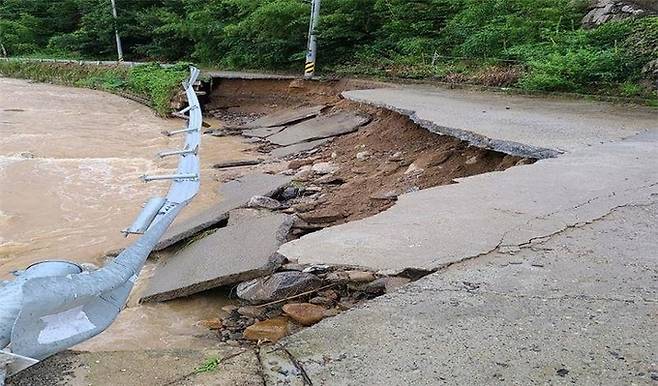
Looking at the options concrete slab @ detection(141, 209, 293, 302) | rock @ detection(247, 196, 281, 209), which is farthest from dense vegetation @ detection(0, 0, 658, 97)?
concrete slab @ detection(141, 209, 293, 302)

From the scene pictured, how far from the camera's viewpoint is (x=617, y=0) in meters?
13.6

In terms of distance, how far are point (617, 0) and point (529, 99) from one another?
4252 millimetres

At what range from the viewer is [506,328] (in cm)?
279

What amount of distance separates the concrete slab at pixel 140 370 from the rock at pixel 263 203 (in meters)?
4.25

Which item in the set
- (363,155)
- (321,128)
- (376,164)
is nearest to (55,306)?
(376,164)

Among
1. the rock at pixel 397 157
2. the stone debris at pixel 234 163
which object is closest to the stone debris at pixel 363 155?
the rock at pixel 397 157

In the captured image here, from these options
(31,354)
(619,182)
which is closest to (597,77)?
(619,182)

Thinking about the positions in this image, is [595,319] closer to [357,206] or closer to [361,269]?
[361,269]

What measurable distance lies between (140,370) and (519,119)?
7.65m

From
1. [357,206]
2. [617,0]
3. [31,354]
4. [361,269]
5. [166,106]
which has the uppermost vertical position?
[617,0]

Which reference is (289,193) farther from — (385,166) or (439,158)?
(439,158)

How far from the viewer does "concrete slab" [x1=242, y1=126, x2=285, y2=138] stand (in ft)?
44.8

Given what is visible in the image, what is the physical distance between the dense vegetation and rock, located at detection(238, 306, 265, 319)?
963 centimetres

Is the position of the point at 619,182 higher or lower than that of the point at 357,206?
higher
